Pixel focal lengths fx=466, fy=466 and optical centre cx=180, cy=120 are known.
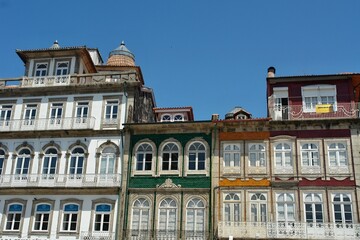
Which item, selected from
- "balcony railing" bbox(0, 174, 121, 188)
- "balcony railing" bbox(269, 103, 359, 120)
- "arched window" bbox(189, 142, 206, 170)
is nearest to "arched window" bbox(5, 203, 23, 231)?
"balcony railing" bbox(0, 174, 121, 188)

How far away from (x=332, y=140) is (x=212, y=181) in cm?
771

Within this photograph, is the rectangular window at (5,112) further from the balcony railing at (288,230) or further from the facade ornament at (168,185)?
the balcony railing at (288,230)

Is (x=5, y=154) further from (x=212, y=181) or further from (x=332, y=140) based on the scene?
(x=332, y=140)

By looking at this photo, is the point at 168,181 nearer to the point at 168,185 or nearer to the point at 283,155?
the point at 168,185

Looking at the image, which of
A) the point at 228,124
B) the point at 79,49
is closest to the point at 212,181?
the point at 228,124

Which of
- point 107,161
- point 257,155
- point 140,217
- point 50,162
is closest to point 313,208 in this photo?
point 257,155

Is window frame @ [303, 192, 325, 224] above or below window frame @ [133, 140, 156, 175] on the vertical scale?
below

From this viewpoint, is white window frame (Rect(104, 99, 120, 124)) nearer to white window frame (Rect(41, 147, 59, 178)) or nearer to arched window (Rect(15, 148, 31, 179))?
white window frame (Rect(41, 147, 59, 178))

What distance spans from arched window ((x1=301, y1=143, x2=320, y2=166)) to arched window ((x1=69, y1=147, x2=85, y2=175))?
46.0 ft

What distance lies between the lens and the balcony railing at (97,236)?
28.1 m

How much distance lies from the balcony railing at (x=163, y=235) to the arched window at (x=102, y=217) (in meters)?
1.37

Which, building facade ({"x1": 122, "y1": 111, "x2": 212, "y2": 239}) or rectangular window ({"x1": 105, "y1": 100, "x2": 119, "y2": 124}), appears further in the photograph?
rectangular window ({"x1": 105, "y1": 100, "x2": 119, "y2": 124})

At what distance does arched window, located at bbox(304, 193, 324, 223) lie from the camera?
1056 inches

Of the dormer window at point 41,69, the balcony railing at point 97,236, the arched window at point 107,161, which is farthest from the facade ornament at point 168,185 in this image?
the dormer window at point 41,69
